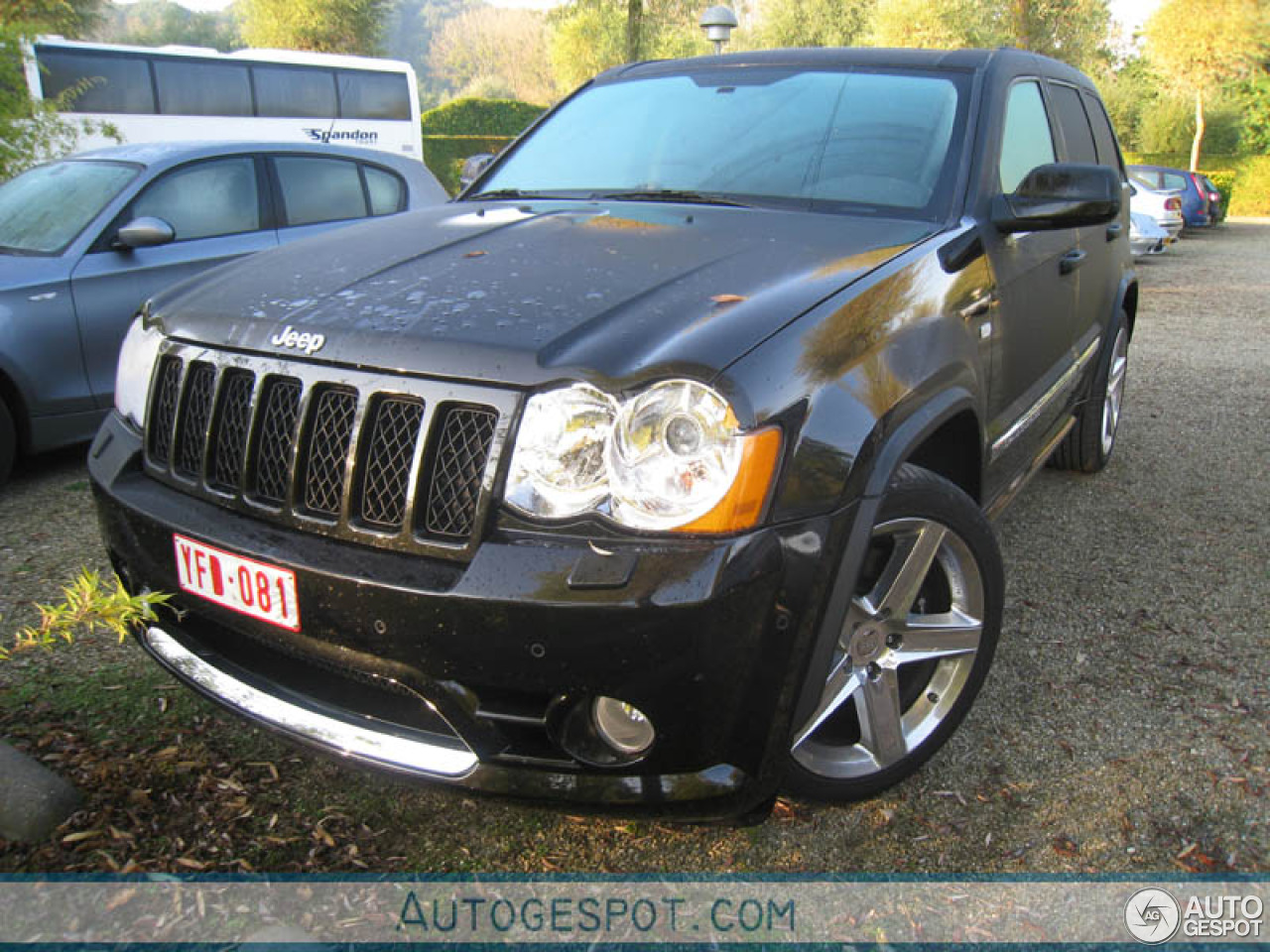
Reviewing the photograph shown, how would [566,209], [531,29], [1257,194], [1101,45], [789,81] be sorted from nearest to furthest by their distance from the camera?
[566,209] → [789,81] → [1257,194] → [1101,45] → [531,29]

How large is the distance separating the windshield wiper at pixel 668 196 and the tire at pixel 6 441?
115 inches

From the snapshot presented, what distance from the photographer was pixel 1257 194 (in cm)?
3475

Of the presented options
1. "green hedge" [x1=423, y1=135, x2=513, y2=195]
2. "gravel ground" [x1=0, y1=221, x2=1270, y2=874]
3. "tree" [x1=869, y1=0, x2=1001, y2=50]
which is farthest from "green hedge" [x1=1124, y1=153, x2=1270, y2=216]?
"gravel ground" [x1=0, y1=221, x2=1270, y2=874]

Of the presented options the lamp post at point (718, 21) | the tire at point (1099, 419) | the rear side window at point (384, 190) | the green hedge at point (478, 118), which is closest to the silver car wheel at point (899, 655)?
the tire at point (1099, 419)

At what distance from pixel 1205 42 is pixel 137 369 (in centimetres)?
4064

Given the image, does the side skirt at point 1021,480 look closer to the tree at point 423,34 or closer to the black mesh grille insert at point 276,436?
the black mesh grille insert at point 276,436

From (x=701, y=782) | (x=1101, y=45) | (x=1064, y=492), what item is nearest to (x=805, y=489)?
(x=701, y=782)

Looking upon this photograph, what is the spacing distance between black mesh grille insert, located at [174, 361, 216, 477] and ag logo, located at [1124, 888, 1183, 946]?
7.02ft

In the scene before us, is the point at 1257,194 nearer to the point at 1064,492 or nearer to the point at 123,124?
the point at 123,124

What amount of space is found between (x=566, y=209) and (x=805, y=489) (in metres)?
1.44

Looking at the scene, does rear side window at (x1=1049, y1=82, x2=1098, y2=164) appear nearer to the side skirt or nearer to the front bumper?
the side skirt

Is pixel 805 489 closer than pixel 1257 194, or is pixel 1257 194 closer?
pixel 805 489

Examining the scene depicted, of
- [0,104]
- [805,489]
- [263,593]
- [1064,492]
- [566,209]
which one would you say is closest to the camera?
[805,489]

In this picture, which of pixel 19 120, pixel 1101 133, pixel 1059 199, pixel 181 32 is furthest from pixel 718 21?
pixel 181 32
